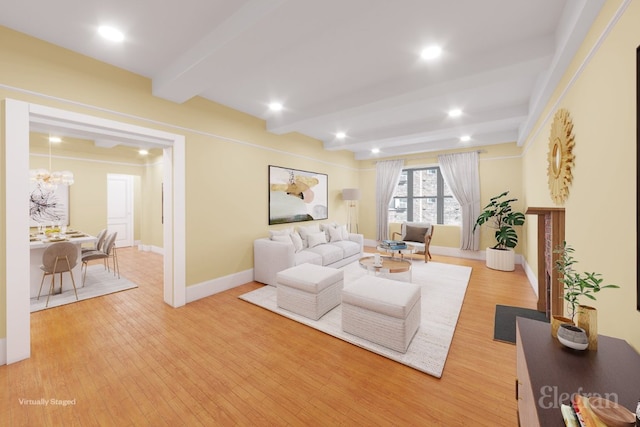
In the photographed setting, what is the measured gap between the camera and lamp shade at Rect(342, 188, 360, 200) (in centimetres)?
677

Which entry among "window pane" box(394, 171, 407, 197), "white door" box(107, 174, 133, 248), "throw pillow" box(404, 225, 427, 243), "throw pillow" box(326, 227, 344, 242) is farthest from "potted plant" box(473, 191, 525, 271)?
"white door" box(107, 174, 133, 248)

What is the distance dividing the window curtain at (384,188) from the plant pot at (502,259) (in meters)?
2.74

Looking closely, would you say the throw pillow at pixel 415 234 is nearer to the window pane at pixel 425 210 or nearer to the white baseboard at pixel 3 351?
the window pane at pixel 425 210

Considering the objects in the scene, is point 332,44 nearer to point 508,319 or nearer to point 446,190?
point 508,319

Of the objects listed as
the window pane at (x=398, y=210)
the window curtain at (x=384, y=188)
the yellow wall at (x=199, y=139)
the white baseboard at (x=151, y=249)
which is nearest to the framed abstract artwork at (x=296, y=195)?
the yellow wall at (x=199, y=139)

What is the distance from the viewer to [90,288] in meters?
4.09

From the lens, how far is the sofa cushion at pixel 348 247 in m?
5.34

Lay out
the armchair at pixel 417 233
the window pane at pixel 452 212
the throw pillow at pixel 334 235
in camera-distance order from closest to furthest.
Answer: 1. the throw pillow at pixel 334 235
2. the armchair at pixel 417 233
3. the window pane at pixel 452 212

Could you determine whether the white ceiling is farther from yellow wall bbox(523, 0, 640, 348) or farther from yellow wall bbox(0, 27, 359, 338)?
yellow wall bbox(523, 0, 640, 348)

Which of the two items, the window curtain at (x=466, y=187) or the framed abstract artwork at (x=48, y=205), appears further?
the window curtain at (x=466, y=187)

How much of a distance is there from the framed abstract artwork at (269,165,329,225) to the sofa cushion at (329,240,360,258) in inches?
37.1

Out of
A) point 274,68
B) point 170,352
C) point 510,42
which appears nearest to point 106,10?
point 274,68

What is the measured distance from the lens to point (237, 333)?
2740 mm

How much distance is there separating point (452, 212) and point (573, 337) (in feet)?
19.8
